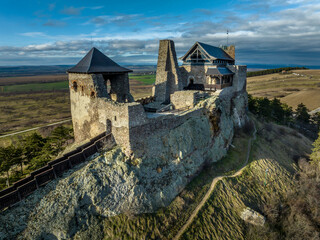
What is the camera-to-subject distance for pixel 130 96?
69.8 feet

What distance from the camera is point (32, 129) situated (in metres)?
42.5

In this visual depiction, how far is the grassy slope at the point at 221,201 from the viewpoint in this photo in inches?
529

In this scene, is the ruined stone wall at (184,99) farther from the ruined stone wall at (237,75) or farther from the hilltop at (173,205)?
the ruined stone wall at (237,75)

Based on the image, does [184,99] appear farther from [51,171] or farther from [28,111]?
[28,111]

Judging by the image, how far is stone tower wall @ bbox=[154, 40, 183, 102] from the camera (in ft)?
87.7

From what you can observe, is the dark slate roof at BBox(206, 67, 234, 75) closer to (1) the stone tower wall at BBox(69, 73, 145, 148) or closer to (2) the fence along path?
(1) the stone tower wall at BBox(69, 73, 145, 148)

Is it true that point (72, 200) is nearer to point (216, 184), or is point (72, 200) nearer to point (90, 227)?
point (90, 227)

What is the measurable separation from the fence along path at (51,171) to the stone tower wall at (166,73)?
1255 centimetres

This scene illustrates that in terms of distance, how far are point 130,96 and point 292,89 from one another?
8238 centimetres

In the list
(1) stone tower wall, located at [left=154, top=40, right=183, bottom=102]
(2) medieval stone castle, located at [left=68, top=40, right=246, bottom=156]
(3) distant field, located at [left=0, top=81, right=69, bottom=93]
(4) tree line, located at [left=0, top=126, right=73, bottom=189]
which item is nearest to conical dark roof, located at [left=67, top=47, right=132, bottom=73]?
(2) medieval stone castle, located at [left=68, top=40, right=246, bottom=156]

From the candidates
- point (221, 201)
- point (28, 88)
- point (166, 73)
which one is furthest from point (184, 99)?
point (28, 88)

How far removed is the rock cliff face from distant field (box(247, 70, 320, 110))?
182 feet

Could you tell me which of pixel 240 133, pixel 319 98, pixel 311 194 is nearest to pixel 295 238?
pixel 311 194

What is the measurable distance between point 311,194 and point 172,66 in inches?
820
